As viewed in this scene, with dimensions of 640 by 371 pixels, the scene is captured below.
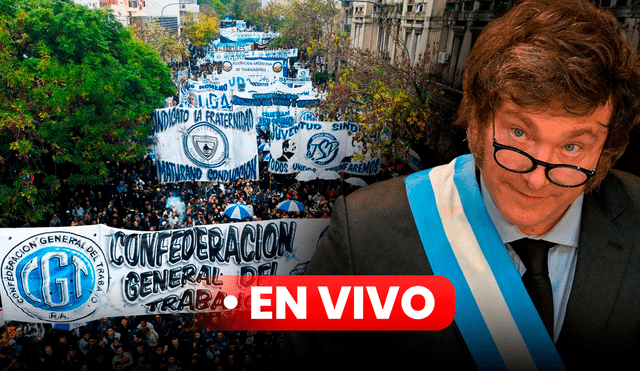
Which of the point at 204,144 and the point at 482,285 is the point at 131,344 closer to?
the point at 204,144

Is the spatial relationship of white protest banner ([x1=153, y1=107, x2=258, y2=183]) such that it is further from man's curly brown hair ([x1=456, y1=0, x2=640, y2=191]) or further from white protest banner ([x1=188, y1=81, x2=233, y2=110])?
man's curly brown hair ([x1=456, y1=0, x2=640, y2=191])

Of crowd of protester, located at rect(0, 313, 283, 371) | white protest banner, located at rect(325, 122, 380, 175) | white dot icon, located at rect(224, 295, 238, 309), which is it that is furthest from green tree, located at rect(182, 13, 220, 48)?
white dot icon, located at rect(224, 295, 238, 309)

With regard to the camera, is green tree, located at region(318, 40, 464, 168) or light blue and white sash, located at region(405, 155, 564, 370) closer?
light blue and white sash, located at region(405, 155, 564, 370)

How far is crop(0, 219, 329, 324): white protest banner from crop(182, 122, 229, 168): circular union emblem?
4.63 m

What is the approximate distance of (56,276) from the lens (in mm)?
5688

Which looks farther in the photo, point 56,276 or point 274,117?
point 274,117

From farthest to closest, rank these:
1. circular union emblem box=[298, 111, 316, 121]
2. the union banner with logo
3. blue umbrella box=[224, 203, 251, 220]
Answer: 1. circular union emblem box=[298, 111, 316, 121]
2. the union banner with logo
3. blue umbrella box=[224, 203, 251, 220]

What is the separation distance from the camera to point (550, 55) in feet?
3.61

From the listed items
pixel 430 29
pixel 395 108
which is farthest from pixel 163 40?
pixel 430 29

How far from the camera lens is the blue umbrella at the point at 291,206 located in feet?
34.8

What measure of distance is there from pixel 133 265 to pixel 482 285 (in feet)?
18.3

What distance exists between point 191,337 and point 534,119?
22.0ft

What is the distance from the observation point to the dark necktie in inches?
53.6

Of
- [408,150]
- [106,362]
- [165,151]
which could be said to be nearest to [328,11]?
[408,150]
